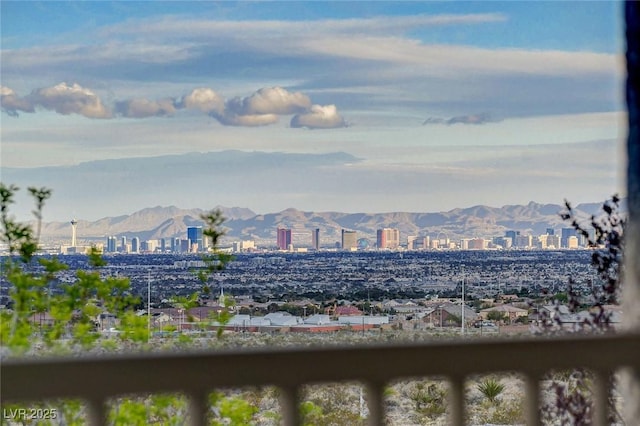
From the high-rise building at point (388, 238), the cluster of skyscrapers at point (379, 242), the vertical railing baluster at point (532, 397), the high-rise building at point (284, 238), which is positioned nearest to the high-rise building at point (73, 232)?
the cluster of skyscrapers at point (379, 242)

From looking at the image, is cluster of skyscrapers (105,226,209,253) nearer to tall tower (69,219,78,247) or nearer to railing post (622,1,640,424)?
tall tower (69,219,78,247)

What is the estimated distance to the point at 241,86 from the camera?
426 cm

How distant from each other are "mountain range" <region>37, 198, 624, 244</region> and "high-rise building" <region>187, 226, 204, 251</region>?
37 mm

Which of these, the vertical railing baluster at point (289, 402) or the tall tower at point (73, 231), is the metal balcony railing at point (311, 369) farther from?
the tall tower at point (73, 231)

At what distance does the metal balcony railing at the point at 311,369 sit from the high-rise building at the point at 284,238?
7.54ft

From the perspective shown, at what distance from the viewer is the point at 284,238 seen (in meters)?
3.67

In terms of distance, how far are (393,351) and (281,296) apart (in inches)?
86.1

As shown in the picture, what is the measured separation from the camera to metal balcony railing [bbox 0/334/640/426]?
3.70ft

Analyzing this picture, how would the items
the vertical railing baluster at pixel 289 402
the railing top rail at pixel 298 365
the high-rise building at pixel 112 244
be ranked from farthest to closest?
the high-rise building at pixel 112 244
the vertical railing baluster at pixel 289 402
the railing top rail at pixel 298 365

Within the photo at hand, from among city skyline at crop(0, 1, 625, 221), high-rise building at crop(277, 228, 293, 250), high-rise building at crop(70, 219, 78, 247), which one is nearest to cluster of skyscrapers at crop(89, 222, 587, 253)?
high-rise building at crop(277, 228, 293, 250)

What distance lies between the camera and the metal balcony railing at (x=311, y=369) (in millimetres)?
1129

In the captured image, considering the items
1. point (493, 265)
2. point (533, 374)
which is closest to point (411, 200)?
point (493, 265)

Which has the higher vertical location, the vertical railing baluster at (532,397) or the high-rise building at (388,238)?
the high-rise building at (388,238)

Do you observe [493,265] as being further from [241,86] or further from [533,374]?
[533,374]
